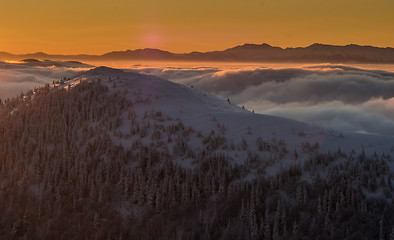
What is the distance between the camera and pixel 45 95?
11469cm

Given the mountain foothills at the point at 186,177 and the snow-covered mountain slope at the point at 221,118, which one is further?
the snow-covered mountain slope at the point at 221,118

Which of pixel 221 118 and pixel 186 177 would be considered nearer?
pixel 186 177

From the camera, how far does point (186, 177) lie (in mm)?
72625

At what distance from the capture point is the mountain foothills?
61938mm

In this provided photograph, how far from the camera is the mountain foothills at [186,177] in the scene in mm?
61938

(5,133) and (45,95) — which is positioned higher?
(45,95)

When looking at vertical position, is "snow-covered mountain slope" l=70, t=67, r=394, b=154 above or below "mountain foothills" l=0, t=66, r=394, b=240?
above

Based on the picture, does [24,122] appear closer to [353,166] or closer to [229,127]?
[229,127]

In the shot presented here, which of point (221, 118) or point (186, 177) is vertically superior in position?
point (221, 118)

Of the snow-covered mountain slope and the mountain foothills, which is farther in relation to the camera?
the snow-covered mountain slope

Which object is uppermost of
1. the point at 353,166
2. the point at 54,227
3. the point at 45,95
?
the point at 45,95

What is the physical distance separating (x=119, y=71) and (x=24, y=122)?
38.7m

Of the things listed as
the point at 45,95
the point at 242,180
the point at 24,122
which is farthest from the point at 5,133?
the point at 242,180

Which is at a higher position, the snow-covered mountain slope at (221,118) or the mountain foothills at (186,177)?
the snow-covered mountain slope at (221,118)
